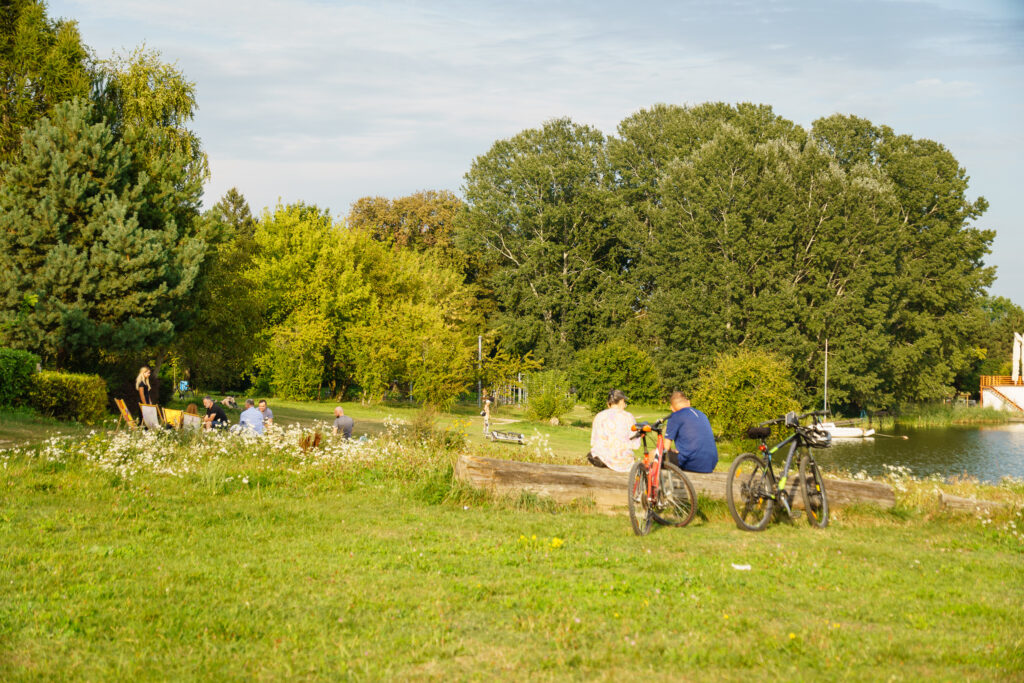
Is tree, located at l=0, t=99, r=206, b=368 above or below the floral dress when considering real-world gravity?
above

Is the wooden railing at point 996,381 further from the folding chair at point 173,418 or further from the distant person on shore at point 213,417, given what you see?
the distant person on shore at point 213,417

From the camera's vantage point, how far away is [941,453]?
40219 mm

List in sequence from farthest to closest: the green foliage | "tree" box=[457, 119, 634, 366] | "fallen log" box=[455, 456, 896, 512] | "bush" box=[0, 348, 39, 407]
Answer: "tree" box=[457, 119, 634, 366], the green foliage, "bush" box=[0, 348, 39, 407], "fallen log" box=[455, 456, 896, 512]

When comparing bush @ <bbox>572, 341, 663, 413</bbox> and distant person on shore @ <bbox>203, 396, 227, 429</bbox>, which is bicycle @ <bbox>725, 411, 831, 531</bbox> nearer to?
distant person on shore @ <bbox>203, 396, 227, 429</bbox>

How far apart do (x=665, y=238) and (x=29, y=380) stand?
1626 inches

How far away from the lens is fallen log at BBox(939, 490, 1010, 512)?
9.58 metres

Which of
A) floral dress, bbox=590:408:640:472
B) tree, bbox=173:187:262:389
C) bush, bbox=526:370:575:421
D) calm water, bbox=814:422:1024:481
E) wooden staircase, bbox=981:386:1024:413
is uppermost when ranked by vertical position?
tree, bbox=173:187:262:389

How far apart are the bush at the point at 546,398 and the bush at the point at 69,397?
21.1 m

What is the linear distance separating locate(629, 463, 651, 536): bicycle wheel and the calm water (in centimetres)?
2183

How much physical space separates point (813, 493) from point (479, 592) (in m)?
4.80

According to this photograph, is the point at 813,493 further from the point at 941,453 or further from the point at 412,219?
the point at 412,219

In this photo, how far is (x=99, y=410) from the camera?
20547 millimetres

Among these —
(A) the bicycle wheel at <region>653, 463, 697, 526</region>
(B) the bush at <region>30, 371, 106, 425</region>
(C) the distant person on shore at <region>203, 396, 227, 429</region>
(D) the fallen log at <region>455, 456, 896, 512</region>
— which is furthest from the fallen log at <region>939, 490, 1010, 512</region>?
(B) the bush at <region>30, 371, 106, 425</region>

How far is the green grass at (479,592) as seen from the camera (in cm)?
465
